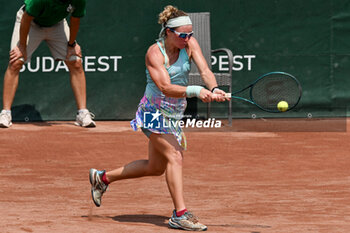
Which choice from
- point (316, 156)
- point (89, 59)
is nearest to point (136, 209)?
point (316, 156)

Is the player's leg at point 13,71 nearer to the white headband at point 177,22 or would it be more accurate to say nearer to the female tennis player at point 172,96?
the female tennis player at point 172,96

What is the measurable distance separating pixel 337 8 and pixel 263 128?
175cm

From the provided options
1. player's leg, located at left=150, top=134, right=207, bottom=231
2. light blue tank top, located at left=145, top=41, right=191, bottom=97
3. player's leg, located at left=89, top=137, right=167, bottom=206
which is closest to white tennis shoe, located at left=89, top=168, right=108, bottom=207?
player's leg, located at left=89, top=137, right=167, bottom=206

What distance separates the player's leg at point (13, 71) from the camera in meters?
8.98

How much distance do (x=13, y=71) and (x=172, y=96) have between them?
4589 millimetres

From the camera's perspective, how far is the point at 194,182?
253 inches

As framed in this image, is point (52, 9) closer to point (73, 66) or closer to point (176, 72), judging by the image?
point (73, 66)

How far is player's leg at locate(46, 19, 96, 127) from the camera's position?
29.9 feet

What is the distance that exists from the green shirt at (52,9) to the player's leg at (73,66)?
24 cm

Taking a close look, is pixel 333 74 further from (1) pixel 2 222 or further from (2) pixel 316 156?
(1) pixel 2 222

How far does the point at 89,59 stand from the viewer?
992cm

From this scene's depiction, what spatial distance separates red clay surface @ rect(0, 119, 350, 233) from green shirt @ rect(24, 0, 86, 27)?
1229 mm

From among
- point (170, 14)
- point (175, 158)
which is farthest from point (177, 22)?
point (175, 158)

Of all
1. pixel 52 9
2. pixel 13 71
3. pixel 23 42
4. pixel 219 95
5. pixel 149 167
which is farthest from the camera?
pixel 13 71
